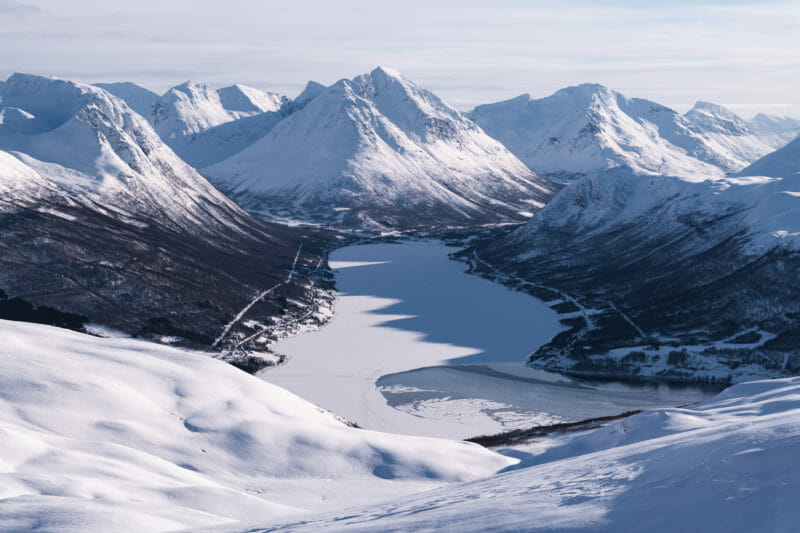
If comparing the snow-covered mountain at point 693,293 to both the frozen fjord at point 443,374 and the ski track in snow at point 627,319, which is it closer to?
the ski track in snow at point 627,319

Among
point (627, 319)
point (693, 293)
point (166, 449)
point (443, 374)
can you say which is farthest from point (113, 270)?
point (693, 293)

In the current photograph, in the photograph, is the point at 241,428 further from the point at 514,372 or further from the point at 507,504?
the point at 514,372

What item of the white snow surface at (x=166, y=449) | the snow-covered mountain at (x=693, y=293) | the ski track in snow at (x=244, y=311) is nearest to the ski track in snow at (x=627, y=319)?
the snow-covered mountain at (x=693, y=293)

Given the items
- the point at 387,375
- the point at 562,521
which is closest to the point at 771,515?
the point at 562,521

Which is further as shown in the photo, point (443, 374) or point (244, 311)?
point (244, 311)

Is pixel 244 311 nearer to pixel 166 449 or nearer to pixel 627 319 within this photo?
pixel 627 319

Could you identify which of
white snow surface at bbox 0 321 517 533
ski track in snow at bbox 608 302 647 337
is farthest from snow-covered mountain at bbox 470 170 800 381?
white snow surface at bbox 0 321 517 533
